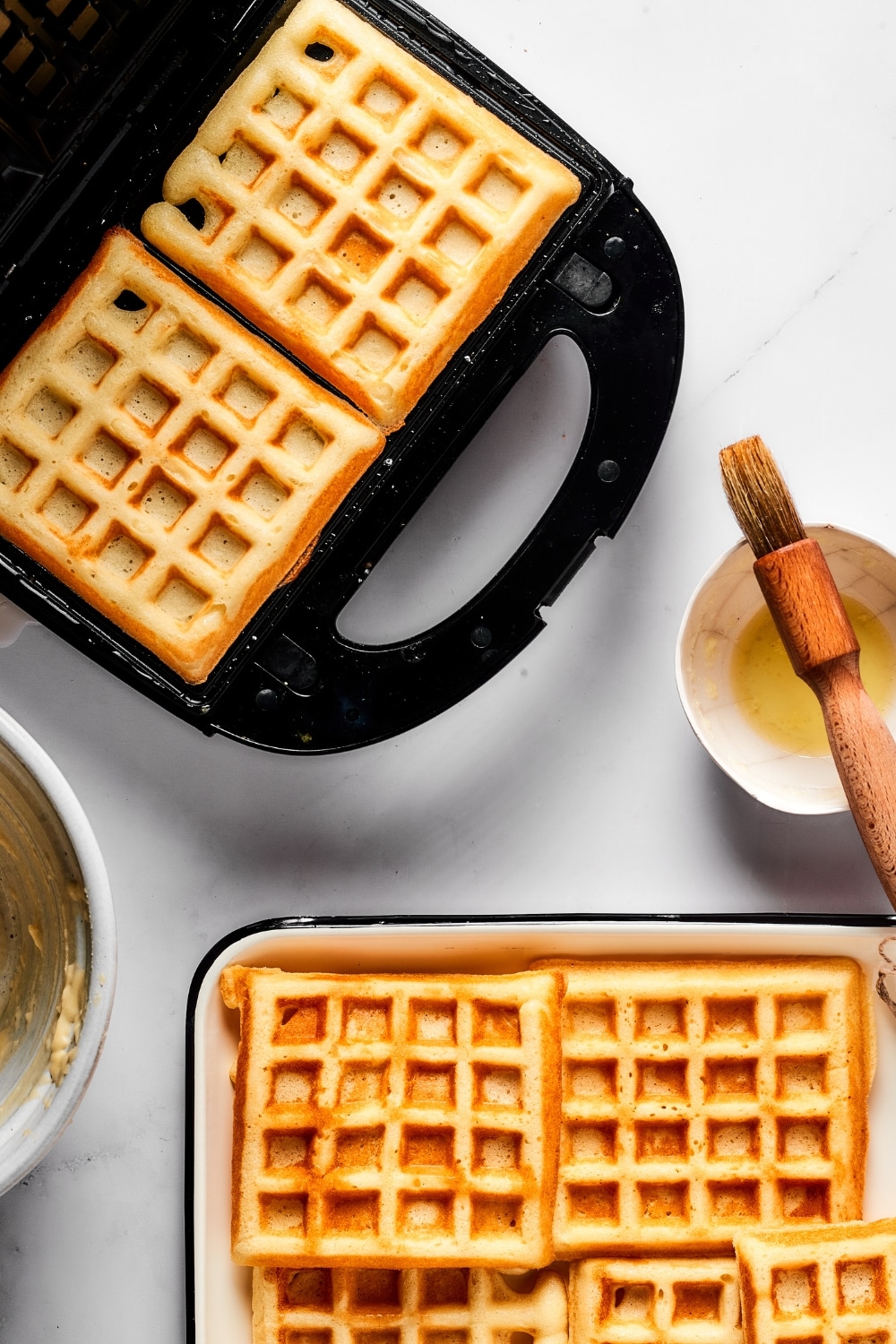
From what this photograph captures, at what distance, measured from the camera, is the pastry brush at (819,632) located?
4.24ft

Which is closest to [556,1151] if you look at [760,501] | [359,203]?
[760,501]

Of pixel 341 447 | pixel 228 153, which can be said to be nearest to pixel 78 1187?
pixel 341 447

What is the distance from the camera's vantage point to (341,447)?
4.41ft

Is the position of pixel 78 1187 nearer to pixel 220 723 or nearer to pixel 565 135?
pixel 220 723

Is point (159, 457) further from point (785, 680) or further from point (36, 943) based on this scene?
point (785, 680)

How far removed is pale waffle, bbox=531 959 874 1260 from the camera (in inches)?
56.2

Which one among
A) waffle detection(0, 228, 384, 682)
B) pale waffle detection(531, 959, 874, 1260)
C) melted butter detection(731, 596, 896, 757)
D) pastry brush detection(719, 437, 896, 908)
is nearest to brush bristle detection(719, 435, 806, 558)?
pastry brush detection(719, 437, 896, 908)

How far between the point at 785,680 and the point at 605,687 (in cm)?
22

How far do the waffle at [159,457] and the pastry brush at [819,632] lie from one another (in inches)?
16.0

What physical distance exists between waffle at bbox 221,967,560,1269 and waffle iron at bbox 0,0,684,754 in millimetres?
317

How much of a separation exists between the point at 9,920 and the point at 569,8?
128cm

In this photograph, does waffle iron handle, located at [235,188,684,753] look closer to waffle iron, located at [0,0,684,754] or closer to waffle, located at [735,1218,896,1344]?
waffle iron, located at [0,0,684,754]

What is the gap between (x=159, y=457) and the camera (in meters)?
1.35

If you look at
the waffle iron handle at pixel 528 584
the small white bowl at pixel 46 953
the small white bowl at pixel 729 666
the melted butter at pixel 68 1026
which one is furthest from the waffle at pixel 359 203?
the melted butter at pixel 68 1026
